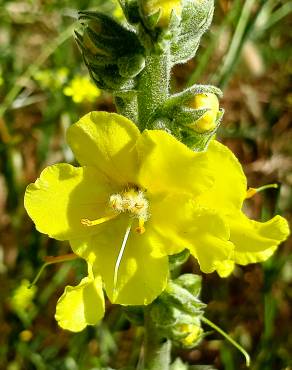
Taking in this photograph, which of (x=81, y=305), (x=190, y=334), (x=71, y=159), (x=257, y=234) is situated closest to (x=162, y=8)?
(x=257, y=234)

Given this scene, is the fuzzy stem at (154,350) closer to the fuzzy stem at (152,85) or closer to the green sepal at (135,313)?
the green sepal at (135,313)

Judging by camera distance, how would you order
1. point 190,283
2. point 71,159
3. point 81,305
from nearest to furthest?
point 81,305, point 190,283, point 71,159

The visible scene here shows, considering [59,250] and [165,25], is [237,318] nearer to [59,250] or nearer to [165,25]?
[59,250]

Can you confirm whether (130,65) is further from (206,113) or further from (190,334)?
(190,334)

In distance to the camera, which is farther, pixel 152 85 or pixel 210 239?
pixel 152 85

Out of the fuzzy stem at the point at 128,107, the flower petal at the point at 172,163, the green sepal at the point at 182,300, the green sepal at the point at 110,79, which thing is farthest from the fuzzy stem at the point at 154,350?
the green sepal at the point at 110,79

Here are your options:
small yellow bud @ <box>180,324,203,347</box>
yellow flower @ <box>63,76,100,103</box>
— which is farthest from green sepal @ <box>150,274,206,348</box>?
yellow flower @ <box>63,76,100,103</box>

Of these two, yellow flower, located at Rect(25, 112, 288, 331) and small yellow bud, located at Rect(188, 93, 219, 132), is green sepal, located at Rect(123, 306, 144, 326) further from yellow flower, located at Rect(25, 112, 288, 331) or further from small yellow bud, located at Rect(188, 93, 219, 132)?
small yellow bud, located at Rect(188, 93, 219, 132)
